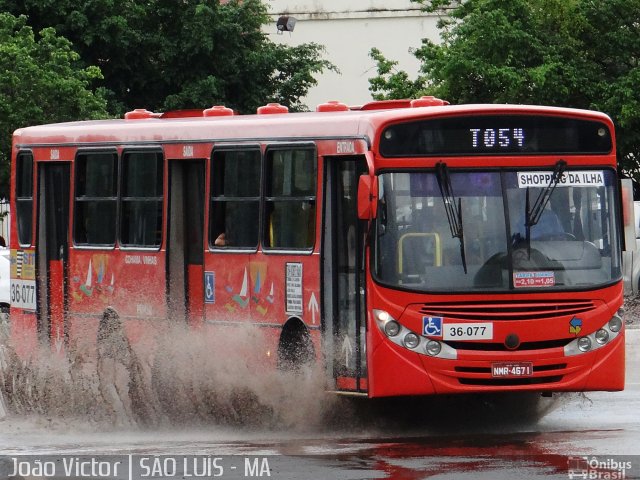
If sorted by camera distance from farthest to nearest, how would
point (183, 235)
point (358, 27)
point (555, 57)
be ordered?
point (358, 27)
point (555, 57)
point (183, 235)

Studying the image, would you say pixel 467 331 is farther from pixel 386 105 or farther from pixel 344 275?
pixel 386 105

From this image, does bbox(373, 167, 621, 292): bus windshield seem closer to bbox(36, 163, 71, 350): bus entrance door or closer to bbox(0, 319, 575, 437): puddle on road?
bbox(0, 319, 575, 437): puddle on road

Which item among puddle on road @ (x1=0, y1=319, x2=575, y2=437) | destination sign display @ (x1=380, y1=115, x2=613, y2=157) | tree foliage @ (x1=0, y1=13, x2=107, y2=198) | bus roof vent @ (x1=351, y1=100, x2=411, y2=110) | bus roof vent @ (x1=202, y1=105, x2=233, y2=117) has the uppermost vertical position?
tree foliage @ (x1=0, y1=13, x2=107, y2=198)

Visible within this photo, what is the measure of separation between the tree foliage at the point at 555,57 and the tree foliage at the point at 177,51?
12.9 metres

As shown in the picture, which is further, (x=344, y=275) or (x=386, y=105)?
(x=386, y=105)

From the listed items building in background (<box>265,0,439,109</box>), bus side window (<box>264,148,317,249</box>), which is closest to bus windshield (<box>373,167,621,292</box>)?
bus side window (<box>264,148,317,249</box>)

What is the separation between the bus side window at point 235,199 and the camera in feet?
46.6

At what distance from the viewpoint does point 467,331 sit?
40.6ft

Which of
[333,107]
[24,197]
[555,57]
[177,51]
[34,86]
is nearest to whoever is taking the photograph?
[333,107]

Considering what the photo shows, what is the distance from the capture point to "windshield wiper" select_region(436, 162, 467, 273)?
41.1 feet

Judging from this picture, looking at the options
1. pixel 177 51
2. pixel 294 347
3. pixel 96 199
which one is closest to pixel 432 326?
pixel 294 347

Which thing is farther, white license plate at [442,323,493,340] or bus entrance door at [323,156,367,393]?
bus entrance door at [323,156,367,393]

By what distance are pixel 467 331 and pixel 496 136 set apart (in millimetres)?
1653

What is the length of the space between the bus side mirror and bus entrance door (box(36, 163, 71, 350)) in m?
5.66
